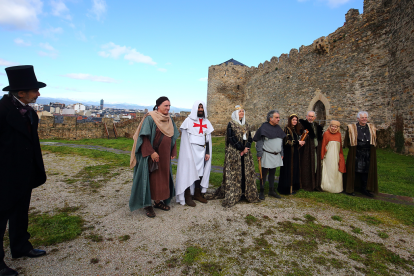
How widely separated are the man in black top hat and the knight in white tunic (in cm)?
226

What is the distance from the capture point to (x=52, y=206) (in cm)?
396

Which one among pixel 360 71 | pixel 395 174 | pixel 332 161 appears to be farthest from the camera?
pixel 360 71

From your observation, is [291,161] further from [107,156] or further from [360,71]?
[360,71]

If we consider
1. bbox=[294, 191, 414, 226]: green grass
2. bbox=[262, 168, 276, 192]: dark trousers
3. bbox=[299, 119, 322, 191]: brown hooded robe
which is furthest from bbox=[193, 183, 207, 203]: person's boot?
bbox=[299, 119, 322, 191]: brown hooded robe

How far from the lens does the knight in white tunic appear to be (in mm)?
4211

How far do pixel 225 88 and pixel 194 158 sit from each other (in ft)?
69.9

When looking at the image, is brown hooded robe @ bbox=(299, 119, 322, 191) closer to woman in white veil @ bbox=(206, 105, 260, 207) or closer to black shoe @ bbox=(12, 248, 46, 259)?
woman in white veil @ bbox=(206, 105, 260, 207)

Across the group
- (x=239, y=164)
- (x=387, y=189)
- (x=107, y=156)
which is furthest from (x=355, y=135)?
(x=107, y=156)

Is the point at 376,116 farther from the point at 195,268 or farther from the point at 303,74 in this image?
the point at 195,268

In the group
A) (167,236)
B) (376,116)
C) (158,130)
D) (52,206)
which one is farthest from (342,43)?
(52,206)

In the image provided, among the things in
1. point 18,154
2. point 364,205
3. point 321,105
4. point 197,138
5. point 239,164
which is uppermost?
point 321,105

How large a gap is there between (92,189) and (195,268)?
377 centimetres

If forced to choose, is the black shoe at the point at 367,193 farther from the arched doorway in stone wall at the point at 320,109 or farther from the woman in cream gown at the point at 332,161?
the arched doorway in stone wall at the point at 320,109

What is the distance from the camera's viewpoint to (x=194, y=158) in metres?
4.31
